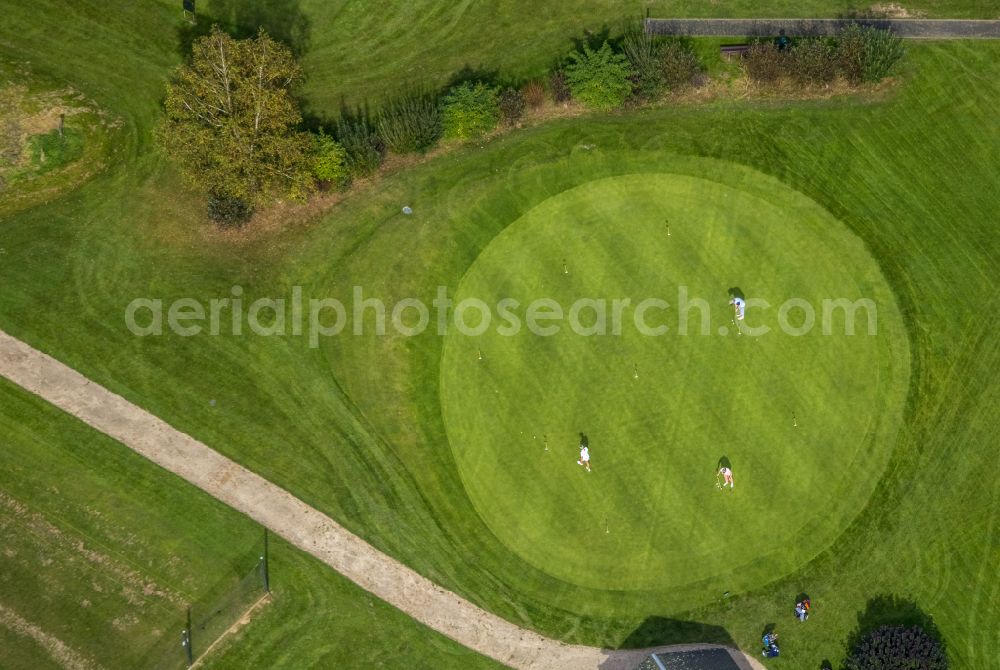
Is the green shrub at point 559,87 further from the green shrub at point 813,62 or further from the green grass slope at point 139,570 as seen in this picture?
the green grass slope at point 139,570

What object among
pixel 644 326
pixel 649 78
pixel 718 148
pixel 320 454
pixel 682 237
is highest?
pixel 649 78

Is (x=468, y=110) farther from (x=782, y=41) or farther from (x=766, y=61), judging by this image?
(x=782, y=41)

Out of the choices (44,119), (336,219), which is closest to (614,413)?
(336,219)

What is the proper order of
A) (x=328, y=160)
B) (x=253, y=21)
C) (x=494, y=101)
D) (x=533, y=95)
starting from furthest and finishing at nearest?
1. (x=253, y=21)
2. (x=533, y=95)
3. (x=494, y=101)
4. (x=328, y=160)

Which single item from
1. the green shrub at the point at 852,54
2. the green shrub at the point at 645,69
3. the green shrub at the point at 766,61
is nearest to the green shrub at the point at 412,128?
the green shrub at the point at 645,69

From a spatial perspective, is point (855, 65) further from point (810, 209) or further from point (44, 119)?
point (44, 119)

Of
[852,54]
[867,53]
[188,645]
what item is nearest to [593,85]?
[852,54]
